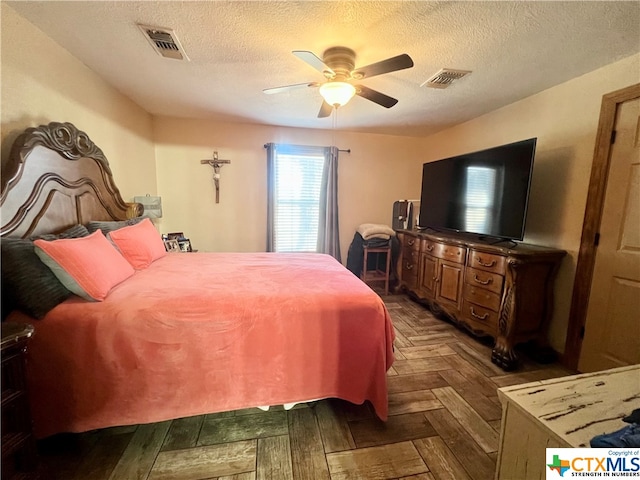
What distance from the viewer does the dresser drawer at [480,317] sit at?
227 centimetres

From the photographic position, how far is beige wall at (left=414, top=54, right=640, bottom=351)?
203 centimetres

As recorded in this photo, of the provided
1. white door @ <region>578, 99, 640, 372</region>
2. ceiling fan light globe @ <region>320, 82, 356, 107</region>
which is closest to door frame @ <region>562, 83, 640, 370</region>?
white door @ <region>578, 99, 640, 372</region>

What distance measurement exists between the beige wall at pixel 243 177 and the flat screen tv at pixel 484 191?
979mm

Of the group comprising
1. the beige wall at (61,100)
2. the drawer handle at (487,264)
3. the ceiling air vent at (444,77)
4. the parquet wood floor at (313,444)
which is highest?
the ceiling air vent at (444,77)

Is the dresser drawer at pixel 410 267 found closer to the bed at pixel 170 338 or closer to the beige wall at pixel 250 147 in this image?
the beige wall at pixel 250 147

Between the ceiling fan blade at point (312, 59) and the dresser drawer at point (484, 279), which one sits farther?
the dresser drawer at point (484, 279)

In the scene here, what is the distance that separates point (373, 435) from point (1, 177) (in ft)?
8.49

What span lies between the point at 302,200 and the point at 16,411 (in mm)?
3332

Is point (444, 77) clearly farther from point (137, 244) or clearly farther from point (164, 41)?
point (137, 244)

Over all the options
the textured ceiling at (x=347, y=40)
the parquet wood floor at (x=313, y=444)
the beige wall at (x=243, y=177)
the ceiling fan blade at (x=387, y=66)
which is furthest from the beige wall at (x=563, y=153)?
the beige wall at (x=243, y=177)

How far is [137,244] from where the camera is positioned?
2.08 meters

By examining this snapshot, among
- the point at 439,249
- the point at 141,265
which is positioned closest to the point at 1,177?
the point at 141,265

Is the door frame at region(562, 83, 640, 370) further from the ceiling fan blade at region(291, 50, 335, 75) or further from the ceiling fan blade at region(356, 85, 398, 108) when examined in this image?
the ceiling fan blade at region(291, 50, 335, 75)

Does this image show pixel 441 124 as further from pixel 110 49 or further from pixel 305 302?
pixel 110 49
